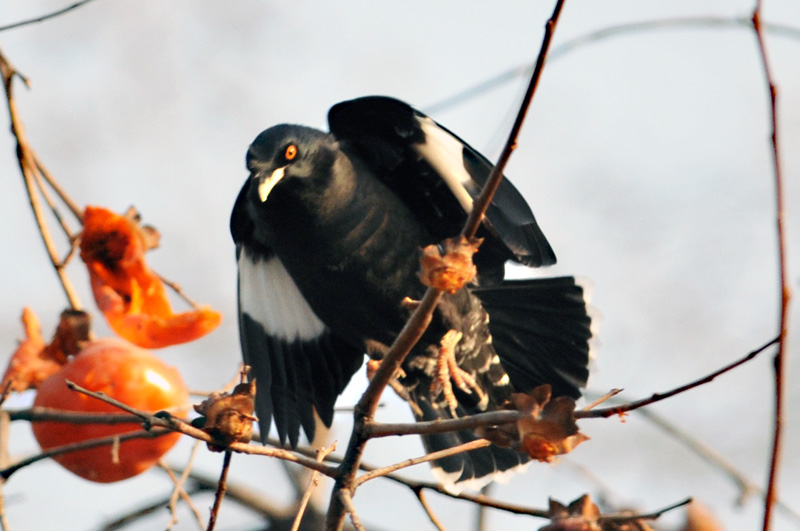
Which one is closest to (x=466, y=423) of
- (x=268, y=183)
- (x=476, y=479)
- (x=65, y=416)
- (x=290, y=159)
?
(x=65, y=416)

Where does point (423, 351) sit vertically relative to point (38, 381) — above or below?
above

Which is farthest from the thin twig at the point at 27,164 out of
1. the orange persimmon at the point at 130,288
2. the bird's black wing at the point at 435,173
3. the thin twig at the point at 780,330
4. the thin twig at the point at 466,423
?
the thin twig at the point at 780,330

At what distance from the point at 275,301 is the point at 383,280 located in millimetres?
771

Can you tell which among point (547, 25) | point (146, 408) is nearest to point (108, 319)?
point (146, 408)

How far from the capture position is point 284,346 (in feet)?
12.3

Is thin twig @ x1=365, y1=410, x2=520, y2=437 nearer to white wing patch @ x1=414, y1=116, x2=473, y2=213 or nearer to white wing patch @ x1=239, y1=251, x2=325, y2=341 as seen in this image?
white wing patch @ x1=414, y1=116, x2=473, y2=213

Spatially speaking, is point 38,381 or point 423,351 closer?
point 38,381

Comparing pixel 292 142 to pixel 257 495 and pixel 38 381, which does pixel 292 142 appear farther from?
pixel 257 495

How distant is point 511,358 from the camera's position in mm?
3715

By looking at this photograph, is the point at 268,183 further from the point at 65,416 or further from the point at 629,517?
the point at 629,517

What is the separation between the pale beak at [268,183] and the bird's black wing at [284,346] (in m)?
0.48

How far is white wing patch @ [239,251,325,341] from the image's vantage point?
3.78 meters

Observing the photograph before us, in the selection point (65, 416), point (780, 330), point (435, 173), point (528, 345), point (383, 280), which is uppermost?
point (435, 173)

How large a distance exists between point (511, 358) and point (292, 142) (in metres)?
1.25
